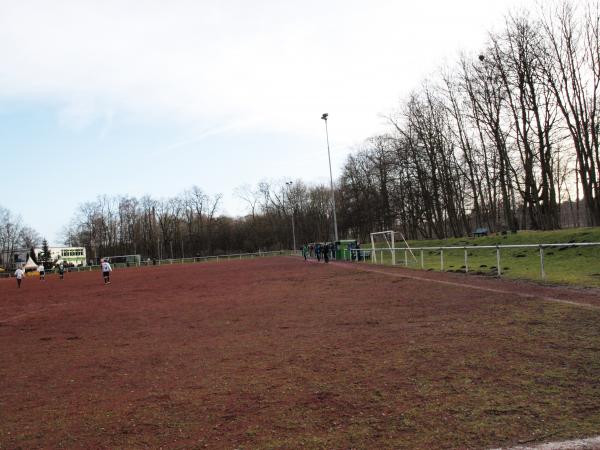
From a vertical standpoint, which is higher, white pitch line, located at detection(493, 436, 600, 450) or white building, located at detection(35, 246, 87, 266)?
white building, located at detection(35, 246, 87, 266)

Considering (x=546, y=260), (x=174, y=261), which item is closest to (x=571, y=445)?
(x=546, y=260)

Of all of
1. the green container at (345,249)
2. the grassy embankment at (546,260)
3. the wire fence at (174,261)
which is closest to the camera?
the grassy embankment at (546,260)

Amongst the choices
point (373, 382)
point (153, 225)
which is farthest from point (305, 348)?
point (153, 225)

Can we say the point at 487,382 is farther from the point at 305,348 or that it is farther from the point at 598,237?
the point at 598,237

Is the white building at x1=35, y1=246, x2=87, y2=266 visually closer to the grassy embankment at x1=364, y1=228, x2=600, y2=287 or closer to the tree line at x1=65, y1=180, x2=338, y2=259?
the tree line at x1=65, y1=180, x2=338, y2=259

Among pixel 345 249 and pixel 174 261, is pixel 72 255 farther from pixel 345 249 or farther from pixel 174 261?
pixel 345 249

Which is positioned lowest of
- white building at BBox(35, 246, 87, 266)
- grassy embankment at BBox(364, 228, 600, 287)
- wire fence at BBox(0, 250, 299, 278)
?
wire fence at BBox(0, 250, 299, 278)

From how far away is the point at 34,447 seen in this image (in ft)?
14.3

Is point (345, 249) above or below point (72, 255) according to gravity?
below

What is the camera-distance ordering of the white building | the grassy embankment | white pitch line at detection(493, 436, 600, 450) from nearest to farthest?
white pitch line at detection(493, 436, 600, 450) → the grassy embankment → the white building

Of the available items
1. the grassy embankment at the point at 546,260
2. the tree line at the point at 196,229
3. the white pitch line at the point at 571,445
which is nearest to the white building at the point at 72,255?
the tree line at the point at 196,229

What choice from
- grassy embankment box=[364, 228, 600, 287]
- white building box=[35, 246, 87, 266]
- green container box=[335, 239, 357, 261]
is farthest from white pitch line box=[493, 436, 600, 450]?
white building box=[35, 246, 87, 266]

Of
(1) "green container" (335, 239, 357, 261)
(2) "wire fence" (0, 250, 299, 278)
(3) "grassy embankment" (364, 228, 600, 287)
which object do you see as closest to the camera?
(3) "grassy embankment" (364, 228, 600, 287)

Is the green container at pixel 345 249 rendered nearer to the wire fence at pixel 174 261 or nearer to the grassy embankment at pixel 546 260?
the grassy embankment at pixel 546 260
